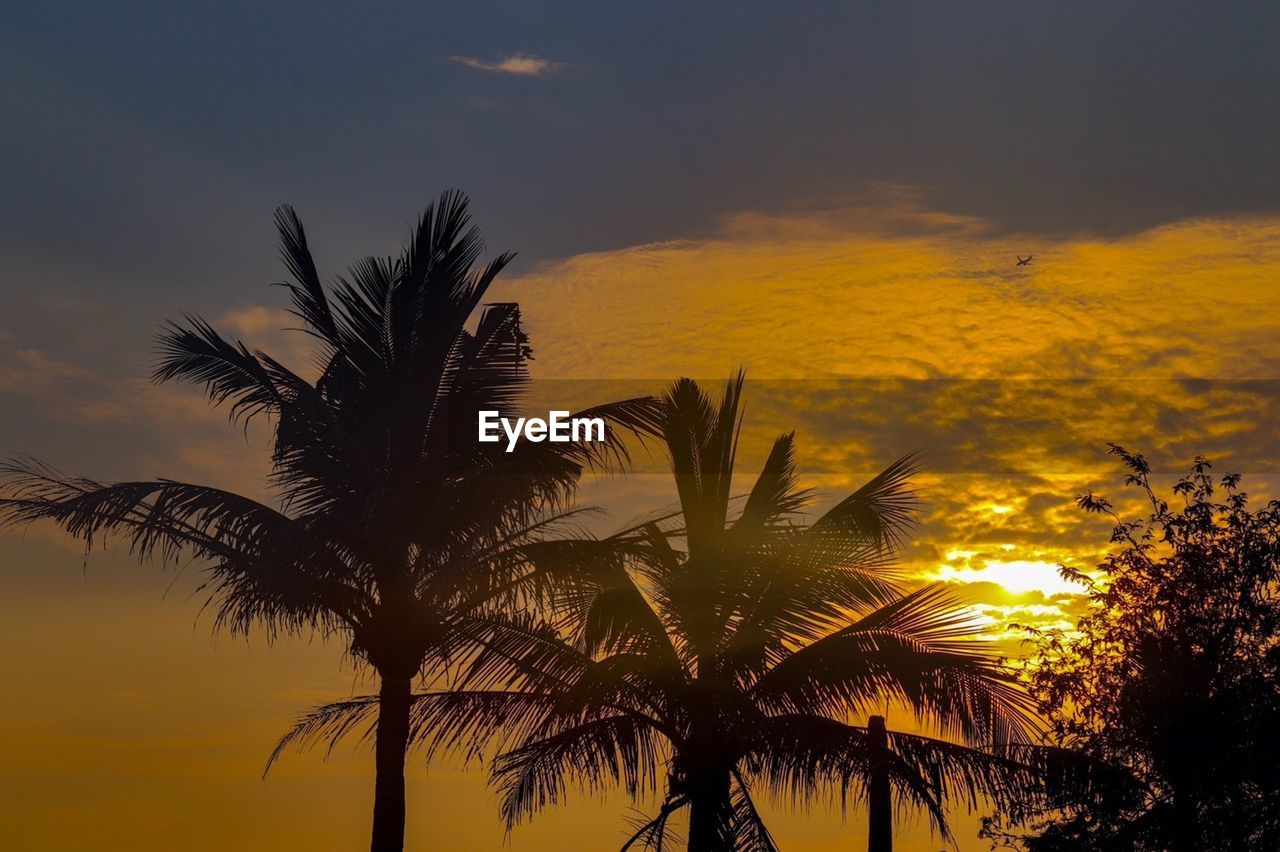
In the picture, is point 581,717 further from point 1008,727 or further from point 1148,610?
point 1148,610

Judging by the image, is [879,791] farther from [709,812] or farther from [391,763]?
[391,763]

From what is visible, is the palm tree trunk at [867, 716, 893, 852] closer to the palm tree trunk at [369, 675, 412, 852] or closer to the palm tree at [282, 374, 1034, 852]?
the palm tree at [282, 374, 1034, 852]

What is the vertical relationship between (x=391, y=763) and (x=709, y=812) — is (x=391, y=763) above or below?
above

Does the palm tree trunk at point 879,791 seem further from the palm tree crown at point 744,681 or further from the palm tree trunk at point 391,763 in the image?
the palm tree trunk at point 391,763

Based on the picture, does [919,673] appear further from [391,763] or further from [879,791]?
[391,763]

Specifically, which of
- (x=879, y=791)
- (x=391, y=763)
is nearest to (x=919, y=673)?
(x=879, y=791)

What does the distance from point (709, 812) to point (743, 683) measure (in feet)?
6.76

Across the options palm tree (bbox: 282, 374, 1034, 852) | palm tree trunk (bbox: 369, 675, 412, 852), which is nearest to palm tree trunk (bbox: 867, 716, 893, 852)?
palm tree (bbox: 282, 374, 1034, 852)

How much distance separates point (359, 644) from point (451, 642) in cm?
135

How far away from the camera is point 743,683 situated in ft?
73.8

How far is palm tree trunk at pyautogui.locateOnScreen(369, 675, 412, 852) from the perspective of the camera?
66.2 feet

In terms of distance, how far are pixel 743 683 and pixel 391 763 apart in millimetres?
5362

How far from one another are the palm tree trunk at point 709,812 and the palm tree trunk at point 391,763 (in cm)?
407

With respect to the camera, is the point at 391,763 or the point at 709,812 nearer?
the point at 391,763
